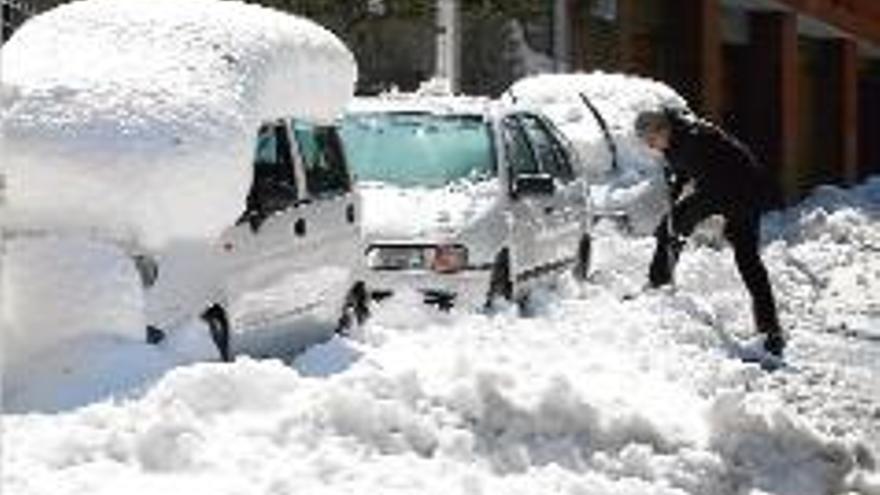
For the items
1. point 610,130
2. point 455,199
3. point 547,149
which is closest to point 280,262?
point 455,199

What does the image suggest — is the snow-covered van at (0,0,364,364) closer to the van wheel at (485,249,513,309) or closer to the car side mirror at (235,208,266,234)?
the car side mirror at (235,208,266,234)

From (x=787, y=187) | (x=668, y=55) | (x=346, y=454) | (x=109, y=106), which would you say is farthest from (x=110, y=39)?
(x=787, y=187)

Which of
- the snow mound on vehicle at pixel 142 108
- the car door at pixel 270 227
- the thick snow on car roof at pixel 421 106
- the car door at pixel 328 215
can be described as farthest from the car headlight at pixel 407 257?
the snow mound on vehicle at pixel 142 108

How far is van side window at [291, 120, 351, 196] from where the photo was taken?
11641 millimetres

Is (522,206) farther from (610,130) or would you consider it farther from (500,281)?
(610,130)

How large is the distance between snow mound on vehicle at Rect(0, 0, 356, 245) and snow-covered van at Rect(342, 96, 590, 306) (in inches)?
113

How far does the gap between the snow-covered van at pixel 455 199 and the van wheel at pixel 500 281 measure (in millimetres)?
10

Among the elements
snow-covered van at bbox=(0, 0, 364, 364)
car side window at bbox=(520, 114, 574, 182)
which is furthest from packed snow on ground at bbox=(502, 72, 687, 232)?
snow-covered van at bbox=(0, 0, 364, 364)

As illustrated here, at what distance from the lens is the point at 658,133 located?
13953 mm

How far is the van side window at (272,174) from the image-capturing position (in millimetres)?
10625

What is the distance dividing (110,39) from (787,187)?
28.7 m

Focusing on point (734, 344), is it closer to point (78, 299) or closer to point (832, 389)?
point (832, 389)

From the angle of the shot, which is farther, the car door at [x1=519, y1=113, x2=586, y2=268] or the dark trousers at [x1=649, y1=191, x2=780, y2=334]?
the car door at [x1=519, y1=113, x2=586, y2=268]

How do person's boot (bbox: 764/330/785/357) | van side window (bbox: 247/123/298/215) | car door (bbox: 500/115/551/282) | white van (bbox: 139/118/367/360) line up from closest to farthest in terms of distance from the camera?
1. white van (bbox: 139/118/367/360)
2. van side window (bbox: 247/123/298/215)
3. person's boot (bbox: 764/330/785/357)
4. car door (bbox: 500/115/551/282)
